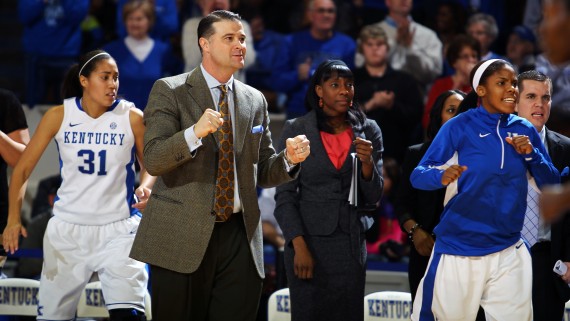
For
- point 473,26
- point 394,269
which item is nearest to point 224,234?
point 394,269

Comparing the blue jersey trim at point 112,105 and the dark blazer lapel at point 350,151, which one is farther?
the blue jersey trim at point 112,105

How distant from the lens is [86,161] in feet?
18.1

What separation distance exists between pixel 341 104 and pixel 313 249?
0.81 m

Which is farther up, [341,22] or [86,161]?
[341,22]

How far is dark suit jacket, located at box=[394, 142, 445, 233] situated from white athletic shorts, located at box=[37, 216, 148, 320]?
4.89ft

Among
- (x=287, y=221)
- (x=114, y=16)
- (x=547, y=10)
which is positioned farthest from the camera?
(x=114, y=16)

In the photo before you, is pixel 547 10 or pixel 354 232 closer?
pixel 547 10

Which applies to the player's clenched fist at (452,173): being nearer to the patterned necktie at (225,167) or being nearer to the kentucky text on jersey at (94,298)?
the patterned necktie at (225,167)

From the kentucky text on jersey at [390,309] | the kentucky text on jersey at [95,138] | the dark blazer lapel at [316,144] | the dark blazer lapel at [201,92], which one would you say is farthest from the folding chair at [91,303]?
the dark blazer lapel at [201,92]

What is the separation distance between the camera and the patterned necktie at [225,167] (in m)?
4.63

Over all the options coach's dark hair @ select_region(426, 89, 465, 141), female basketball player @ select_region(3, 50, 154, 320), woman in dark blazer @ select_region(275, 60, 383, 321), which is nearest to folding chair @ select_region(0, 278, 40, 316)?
female basketball player @ select_region(3, 50, 154, 320)

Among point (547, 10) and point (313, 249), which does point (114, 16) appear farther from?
point (547, 10)

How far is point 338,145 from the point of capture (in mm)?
5539

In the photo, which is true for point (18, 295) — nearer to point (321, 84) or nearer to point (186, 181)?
point (186, 181)
